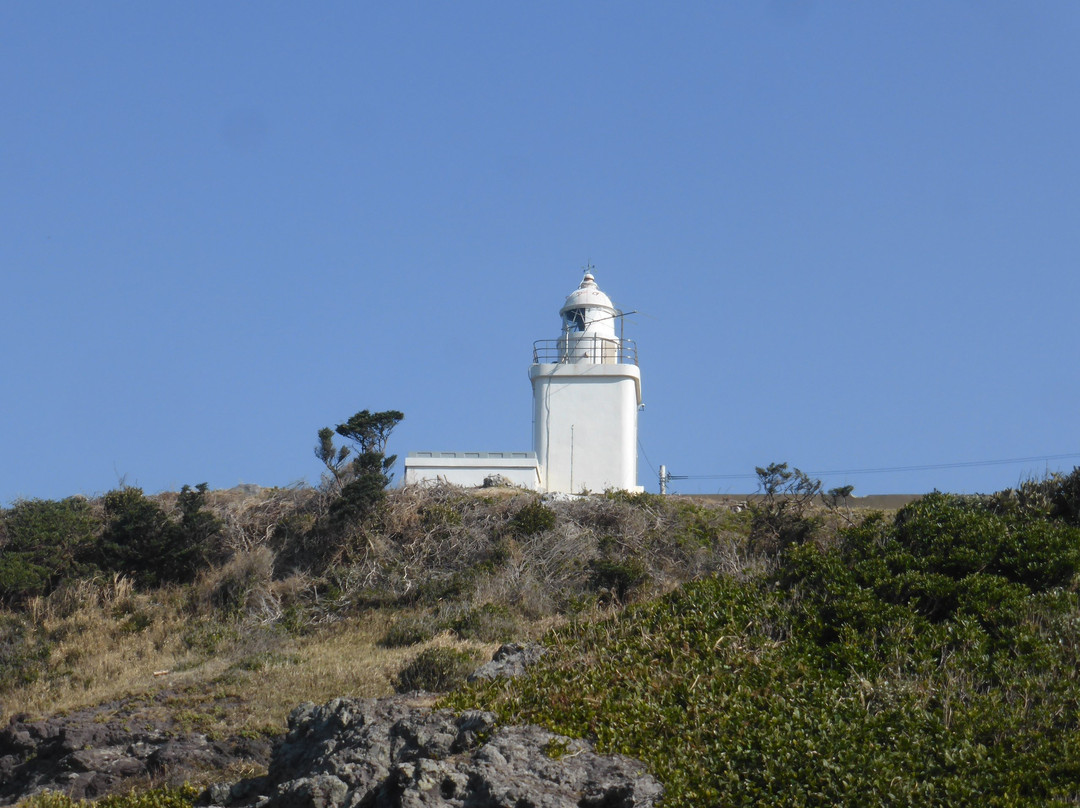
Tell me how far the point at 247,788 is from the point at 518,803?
9.79 ft

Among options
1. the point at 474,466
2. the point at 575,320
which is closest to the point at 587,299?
the point at 575,320

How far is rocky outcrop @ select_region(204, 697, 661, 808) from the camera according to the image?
6.73 meters

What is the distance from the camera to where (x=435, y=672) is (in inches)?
426

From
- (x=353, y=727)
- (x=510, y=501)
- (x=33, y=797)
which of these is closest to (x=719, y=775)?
(x=353, y=727)

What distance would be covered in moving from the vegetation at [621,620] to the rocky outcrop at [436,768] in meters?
0.31

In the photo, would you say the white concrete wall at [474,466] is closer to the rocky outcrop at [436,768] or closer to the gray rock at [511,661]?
the gray rock at [511,661]

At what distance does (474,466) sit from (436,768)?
18363mm

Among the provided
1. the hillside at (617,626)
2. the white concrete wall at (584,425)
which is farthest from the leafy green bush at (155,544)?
the white concrete wall at (584,425)

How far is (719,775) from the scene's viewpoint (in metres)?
6.95

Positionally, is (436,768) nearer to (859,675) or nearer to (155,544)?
(859,675)

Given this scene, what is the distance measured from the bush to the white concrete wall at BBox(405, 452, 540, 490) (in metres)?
13.5

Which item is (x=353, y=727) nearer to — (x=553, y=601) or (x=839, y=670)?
(x=839, y=670)

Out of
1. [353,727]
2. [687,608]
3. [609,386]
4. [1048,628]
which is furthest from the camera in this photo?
[609,386]

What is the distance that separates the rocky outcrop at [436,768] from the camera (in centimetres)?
673
